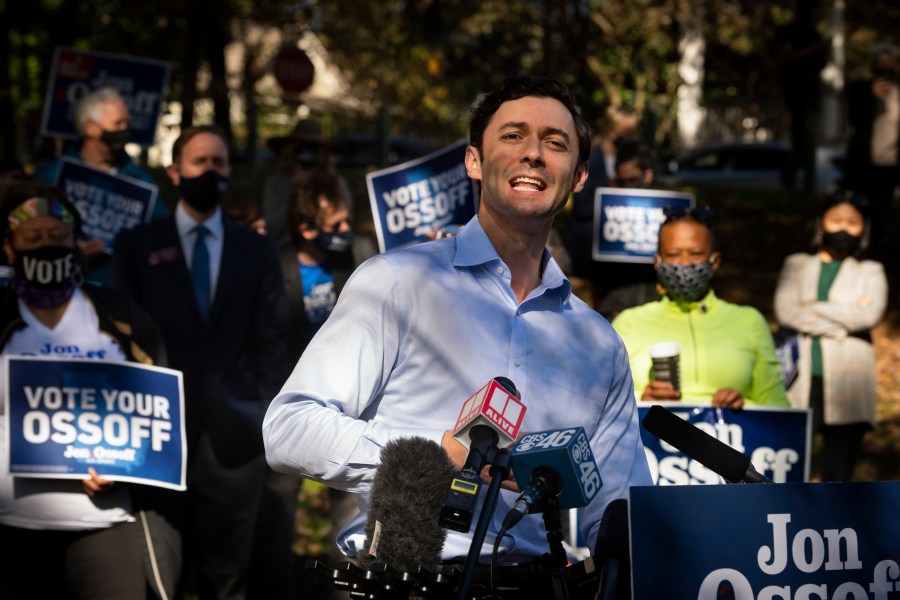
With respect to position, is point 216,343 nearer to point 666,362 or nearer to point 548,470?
point 666,362

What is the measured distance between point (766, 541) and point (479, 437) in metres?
0.76

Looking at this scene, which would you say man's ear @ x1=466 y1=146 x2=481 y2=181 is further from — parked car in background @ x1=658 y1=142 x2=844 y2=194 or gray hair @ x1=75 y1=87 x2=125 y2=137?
parked car in background @ x1=658 y1=142 x2=844 y2=194

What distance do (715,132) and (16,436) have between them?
110 feet

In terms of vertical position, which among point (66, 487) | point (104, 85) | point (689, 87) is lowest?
point (66, 487)

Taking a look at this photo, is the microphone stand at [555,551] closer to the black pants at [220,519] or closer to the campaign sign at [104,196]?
the black pants at [220,519]

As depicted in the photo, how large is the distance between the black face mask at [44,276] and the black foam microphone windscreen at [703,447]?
337 cm

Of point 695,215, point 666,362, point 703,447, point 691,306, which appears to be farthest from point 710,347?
point 703,447

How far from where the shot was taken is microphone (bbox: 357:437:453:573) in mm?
2695

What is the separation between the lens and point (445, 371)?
3.43m

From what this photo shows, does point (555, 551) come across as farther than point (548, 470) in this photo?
Yes

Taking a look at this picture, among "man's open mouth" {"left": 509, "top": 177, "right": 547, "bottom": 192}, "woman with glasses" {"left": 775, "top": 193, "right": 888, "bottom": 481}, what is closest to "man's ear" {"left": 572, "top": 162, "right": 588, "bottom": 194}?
"man's open mouth" {"left": 509, "top": 177, "right": 547, "bottom": 192}

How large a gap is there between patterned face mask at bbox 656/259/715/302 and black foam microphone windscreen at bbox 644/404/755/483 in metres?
3.60

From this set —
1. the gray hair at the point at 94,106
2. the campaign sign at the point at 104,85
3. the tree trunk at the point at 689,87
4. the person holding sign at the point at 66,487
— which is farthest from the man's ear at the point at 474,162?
the tree trunk at the point at 689,87

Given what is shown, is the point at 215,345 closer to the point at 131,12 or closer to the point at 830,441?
the point at 830,441
